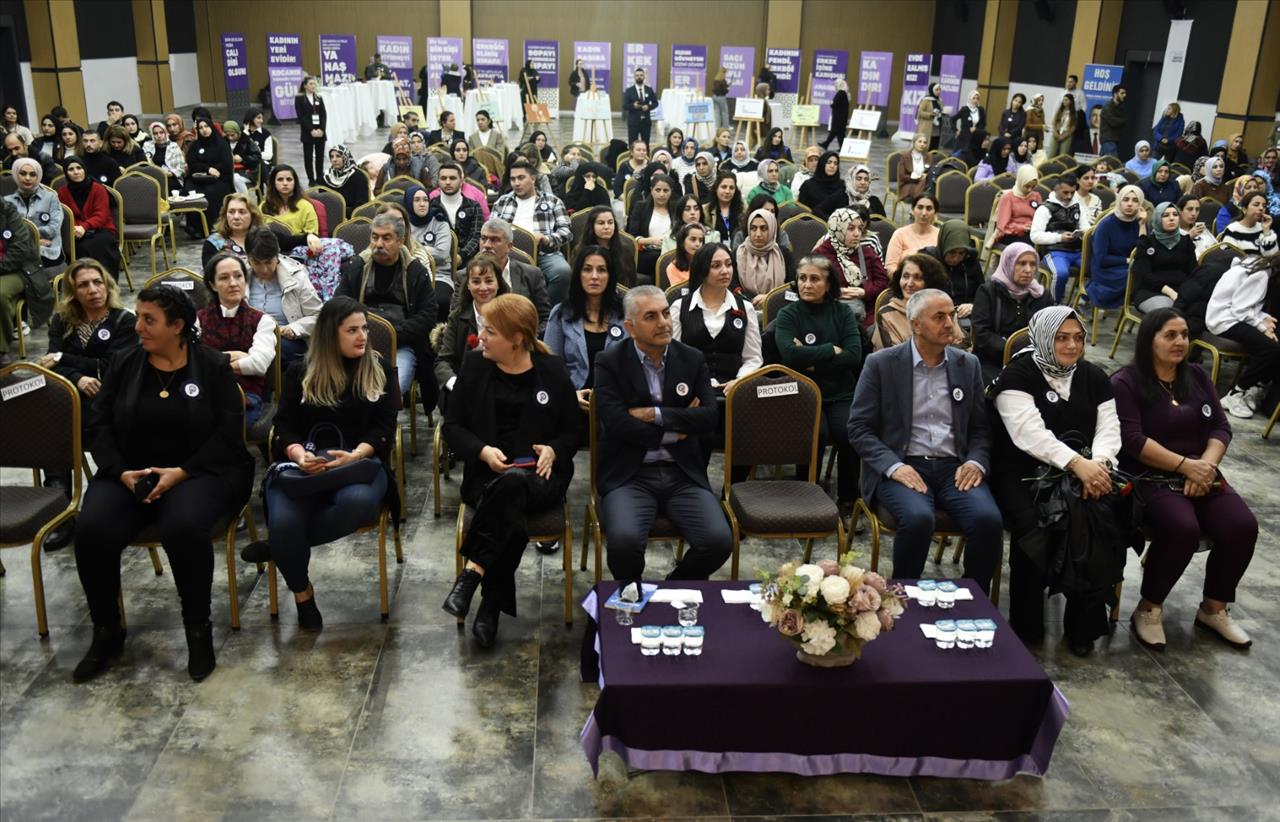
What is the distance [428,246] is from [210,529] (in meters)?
3.58

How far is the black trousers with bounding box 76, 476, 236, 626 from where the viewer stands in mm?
3654

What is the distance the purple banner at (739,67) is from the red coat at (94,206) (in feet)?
52.7

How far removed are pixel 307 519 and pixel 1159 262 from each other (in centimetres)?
615

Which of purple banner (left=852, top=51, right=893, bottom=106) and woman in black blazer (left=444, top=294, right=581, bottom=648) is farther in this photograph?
purple banner (left=852, top=51, right=893, bottom=106)

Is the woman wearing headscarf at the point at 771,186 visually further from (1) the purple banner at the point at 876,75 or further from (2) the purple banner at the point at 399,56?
(2) the purple banner at the point at 399,56

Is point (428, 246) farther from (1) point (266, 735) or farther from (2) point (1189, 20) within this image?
(2) point (1189, 20)

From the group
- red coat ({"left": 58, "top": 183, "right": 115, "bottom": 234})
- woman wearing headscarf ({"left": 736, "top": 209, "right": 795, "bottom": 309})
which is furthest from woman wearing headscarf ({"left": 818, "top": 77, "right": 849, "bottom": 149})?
red coat ({"left": 58, "top": 183, "right": 115, "bottom": 234})

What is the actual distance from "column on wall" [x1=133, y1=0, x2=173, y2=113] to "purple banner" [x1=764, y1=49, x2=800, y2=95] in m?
13.0

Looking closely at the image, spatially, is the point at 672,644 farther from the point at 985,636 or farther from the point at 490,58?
the point at 490,58

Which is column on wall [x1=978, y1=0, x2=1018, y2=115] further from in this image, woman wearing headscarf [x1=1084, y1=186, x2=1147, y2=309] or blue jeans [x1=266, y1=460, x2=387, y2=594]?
blue jeans [x1=266, y1=460, x2=387, y2=594]

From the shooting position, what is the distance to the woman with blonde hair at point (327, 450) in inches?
153

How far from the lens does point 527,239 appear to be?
6.93 metres

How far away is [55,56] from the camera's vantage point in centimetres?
1769

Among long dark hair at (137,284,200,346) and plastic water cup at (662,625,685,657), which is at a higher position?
long dark hair at (137,284,200,346)
